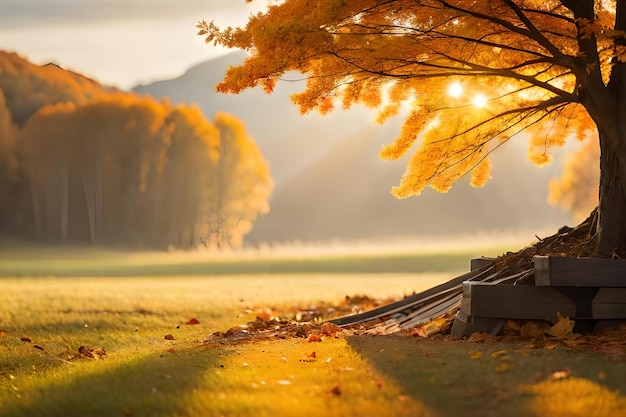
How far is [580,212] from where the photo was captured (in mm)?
37312

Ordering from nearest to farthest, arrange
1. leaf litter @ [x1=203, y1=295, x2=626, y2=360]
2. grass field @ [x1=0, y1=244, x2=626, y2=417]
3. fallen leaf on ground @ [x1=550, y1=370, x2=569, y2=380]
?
grass field @ [x1=0, y1=244, x2=626, y2=417]
fallen leaf on ground @ [x1=550, y1=370, x2=569, y2=380]
leaf litter @ [x1=203, y1=295, x2=626, y2=360]

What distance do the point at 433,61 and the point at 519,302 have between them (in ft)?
11.1

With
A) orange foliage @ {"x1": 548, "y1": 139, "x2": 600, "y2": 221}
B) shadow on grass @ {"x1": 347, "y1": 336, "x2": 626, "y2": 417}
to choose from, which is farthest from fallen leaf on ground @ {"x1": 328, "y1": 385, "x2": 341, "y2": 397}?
orange foliage @ {"x1": 548, "y1": 139, "x2": 600, "y2": 221}

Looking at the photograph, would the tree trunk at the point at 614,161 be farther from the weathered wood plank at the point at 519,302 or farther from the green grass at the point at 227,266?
the green grass at the point at 227,266

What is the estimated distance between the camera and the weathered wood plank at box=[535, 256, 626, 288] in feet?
26.0

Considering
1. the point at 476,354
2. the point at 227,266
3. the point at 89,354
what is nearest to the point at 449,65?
the point at 476,354

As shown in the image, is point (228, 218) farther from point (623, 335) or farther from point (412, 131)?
point (623, 335)

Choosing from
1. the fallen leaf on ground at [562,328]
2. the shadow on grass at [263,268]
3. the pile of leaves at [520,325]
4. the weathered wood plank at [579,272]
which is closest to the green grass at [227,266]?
the shadow on grass at [263,268]

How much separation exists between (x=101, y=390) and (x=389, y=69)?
17.3 feet

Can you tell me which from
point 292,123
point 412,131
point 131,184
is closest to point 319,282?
point 412,131

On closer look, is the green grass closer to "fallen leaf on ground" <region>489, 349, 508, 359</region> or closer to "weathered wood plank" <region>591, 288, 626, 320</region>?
"weathered wood plank" <region>591, 288, 626, 320</region>

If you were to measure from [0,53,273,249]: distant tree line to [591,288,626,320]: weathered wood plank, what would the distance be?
3266 cm

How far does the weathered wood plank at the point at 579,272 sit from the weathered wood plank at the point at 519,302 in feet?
0.66

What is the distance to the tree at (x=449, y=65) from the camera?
8188 millimetres
